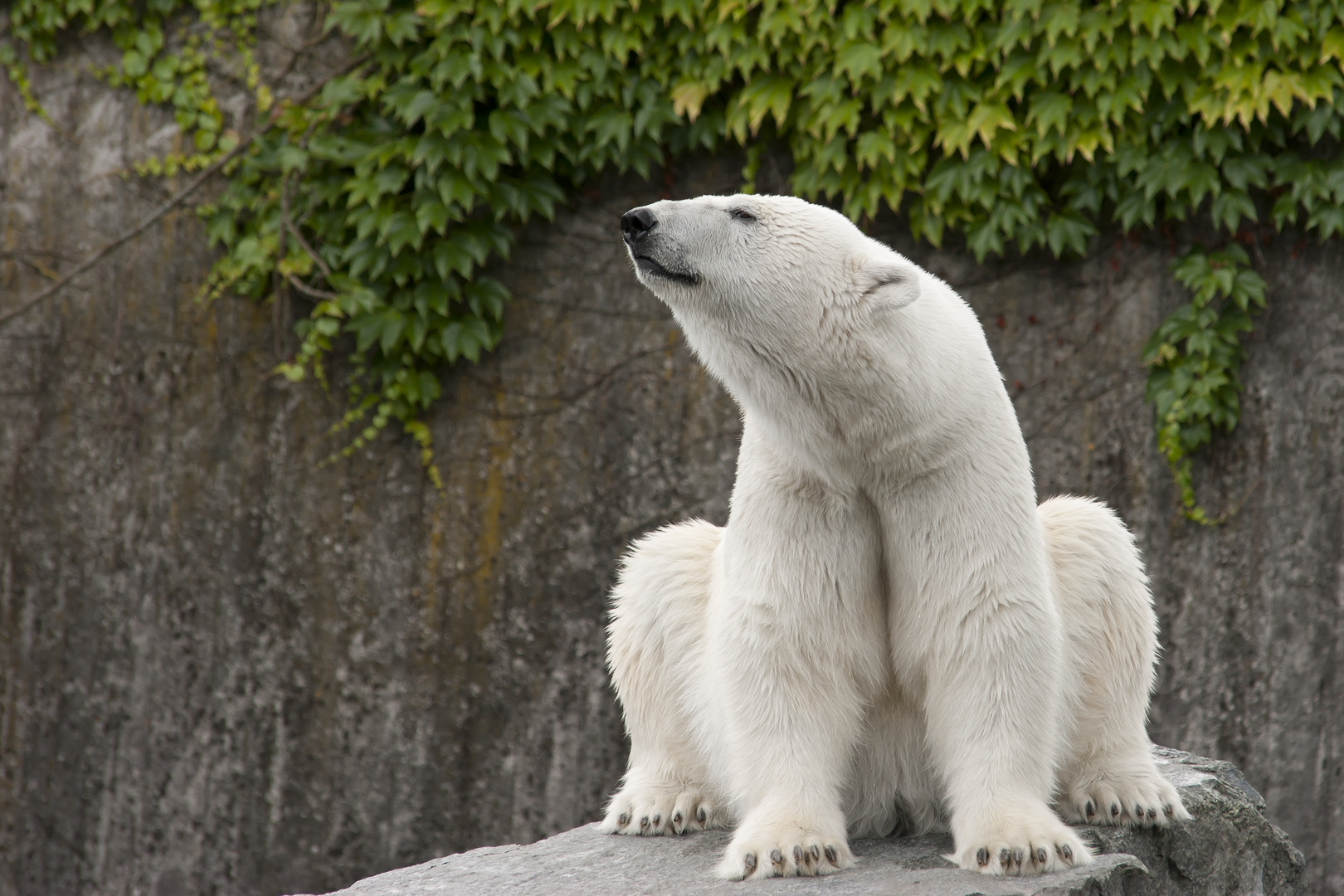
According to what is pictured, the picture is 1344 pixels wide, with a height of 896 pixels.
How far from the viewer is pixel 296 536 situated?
6094mm

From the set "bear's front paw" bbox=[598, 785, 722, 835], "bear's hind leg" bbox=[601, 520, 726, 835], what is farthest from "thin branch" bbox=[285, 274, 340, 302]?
"bear's front paw" bbox=[598, 785, 722, 835]

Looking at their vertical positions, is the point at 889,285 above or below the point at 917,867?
above

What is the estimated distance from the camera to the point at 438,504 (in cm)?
605

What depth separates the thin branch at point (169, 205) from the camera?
598 centimetres

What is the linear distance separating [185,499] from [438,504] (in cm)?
138

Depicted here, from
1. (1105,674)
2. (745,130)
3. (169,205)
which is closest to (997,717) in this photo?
(1105,674)

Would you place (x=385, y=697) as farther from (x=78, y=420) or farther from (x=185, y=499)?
(x=78, y=420)

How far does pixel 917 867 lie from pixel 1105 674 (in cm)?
73

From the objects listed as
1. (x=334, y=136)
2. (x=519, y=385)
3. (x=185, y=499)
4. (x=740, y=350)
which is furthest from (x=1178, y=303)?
(x=185, y=499)

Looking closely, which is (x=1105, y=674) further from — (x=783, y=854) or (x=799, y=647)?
(x=783, y=854)

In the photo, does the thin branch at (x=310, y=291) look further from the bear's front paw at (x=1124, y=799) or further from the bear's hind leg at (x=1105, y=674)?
the bear's front paw at (x=1124, y=799)

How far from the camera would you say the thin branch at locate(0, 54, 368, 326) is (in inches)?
235

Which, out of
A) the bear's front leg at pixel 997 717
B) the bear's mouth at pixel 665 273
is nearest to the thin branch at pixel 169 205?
the bear's mouth at pixel 665 273

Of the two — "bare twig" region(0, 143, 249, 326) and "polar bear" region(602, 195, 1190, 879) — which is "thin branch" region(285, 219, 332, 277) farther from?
"polar bear" region(602, 195, 1190, 879)
